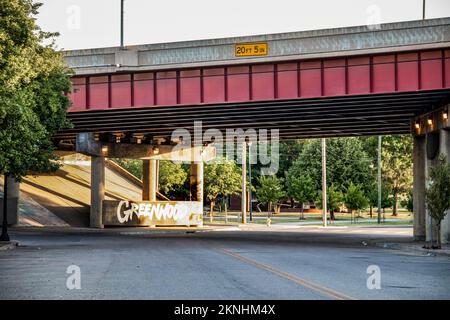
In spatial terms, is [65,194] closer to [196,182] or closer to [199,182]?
[196,182]

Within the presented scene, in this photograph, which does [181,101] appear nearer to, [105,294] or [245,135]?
[245,135]

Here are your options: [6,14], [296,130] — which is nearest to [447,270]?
[6,14]

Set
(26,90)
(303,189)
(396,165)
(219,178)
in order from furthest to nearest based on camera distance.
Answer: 1. (396,165)
2. (303,189)
3. (219,178)
4. (26,90)

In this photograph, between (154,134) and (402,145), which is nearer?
(154,134)

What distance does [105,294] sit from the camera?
14.0 meters

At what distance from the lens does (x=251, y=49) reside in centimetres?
3753

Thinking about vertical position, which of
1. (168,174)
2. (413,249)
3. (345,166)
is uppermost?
(345,166)

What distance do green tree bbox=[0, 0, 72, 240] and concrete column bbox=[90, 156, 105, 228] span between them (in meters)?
20.6

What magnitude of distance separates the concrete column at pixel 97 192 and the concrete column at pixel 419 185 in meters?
23.0

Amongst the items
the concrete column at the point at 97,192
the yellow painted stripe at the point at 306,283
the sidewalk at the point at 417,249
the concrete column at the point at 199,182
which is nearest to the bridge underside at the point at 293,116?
the concrete column at the point at 97,192

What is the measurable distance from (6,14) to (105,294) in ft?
61.1

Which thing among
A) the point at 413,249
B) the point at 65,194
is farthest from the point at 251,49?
the point at 65,194

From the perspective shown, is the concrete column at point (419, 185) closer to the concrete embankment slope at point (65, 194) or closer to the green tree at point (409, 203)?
the concrete embankment slope at point (65, 194)

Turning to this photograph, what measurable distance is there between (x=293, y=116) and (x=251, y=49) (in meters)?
8.16
